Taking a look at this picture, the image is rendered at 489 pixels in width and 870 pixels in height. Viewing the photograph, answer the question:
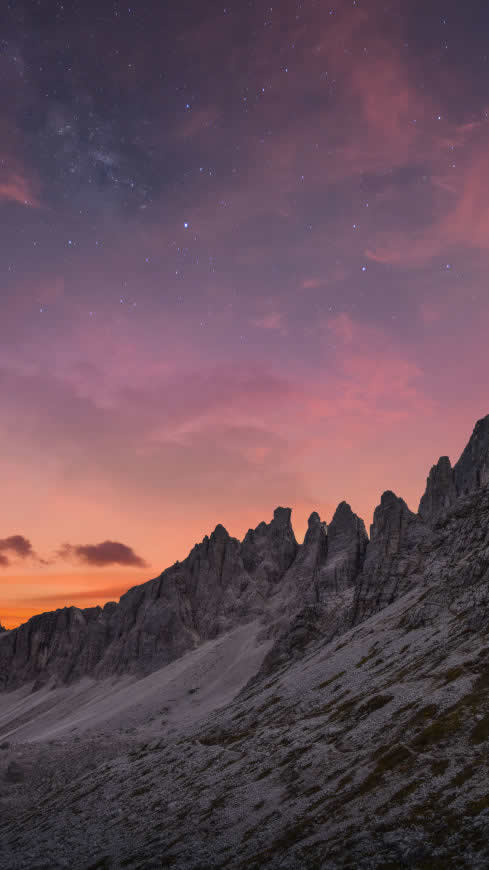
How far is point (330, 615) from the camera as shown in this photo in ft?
564

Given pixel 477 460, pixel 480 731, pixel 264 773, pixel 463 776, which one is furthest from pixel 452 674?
pixel 477 460

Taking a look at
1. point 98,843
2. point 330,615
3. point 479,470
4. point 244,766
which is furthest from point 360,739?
point 479,470

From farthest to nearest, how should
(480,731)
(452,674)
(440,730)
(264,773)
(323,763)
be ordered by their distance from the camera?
(452,674)
(264,773)
(323,763)
(440,730)
(480,731)

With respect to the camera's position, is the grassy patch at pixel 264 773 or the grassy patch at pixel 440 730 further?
the grassy patch at pixel 264 773

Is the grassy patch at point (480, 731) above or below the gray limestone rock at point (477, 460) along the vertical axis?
below

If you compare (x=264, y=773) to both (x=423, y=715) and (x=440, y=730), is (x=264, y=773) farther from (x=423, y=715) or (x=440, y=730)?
(x=440, y=730)

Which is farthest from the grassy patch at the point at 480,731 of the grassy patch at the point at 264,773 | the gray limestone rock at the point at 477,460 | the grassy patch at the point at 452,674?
the gray limestone rock at the point at 477,460

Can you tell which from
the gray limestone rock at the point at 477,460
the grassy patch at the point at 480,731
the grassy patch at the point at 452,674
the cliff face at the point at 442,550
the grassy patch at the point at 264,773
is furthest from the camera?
the gray limestone rock at the point at 477,460

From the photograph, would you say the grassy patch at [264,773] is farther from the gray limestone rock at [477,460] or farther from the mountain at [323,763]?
the gray limestone rock at [477,460]

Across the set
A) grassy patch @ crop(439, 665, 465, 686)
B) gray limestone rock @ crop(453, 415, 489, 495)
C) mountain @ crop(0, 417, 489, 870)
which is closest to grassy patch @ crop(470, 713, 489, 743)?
mountain @ crop(0, 417, 489, 870)

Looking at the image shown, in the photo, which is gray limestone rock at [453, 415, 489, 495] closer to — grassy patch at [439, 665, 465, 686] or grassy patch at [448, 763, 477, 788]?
grassy patch at [439, 665, 465, 686]

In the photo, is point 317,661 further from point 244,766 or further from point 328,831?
point 328,831

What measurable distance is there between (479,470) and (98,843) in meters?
166

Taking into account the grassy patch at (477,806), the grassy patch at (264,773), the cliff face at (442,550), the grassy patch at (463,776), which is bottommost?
the grassy patch at (264,773)
